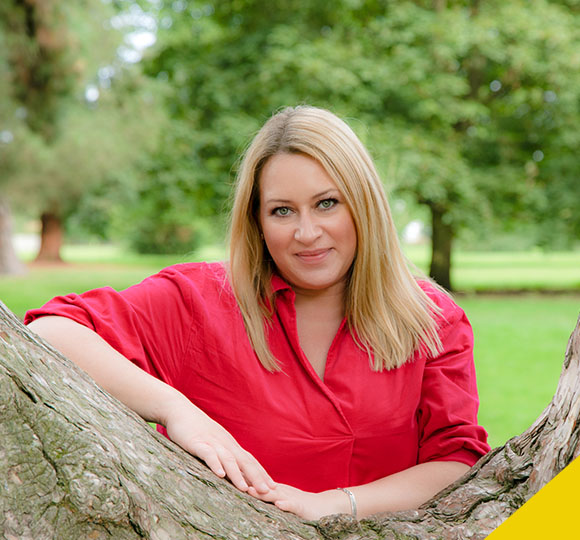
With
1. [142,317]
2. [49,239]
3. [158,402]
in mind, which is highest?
[142,317]

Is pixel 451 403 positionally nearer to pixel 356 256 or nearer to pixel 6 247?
pixel 356 256

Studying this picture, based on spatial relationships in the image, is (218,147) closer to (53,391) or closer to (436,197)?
(436,197)

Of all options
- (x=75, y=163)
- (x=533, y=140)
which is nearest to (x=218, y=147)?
(x=533, y=140)

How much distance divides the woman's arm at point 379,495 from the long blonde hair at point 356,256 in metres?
0.37

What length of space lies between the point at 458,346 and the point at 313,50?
36.0 ft

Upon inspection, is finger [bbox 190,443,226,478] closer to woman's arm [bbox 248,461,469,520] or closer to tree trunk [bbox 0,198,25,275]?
woman's arm [bbox 248,461,469,520]

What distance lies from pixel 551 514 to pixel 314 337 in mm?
1013

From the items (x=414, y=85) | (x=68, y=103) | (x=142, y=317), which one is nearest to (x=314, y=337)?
(x=142, y=317)

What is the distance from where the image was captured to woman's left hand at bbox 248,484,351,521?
1511mm

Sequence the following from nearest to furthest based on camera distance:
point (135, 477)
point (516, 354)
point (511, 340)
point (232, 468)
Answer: point (135, 477) → point (232, 468) → point (516, 354) → point (511, 340)

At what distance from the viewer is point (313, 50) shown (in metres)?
12.3

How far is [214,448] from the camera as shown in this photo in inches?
60.2

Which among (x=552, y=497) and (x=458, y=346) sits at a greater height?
(x=458, y=346)

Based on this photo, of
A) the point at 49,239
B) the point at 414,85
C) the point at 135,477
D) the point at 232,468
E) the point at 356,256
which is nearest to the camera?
the point at 135,477
